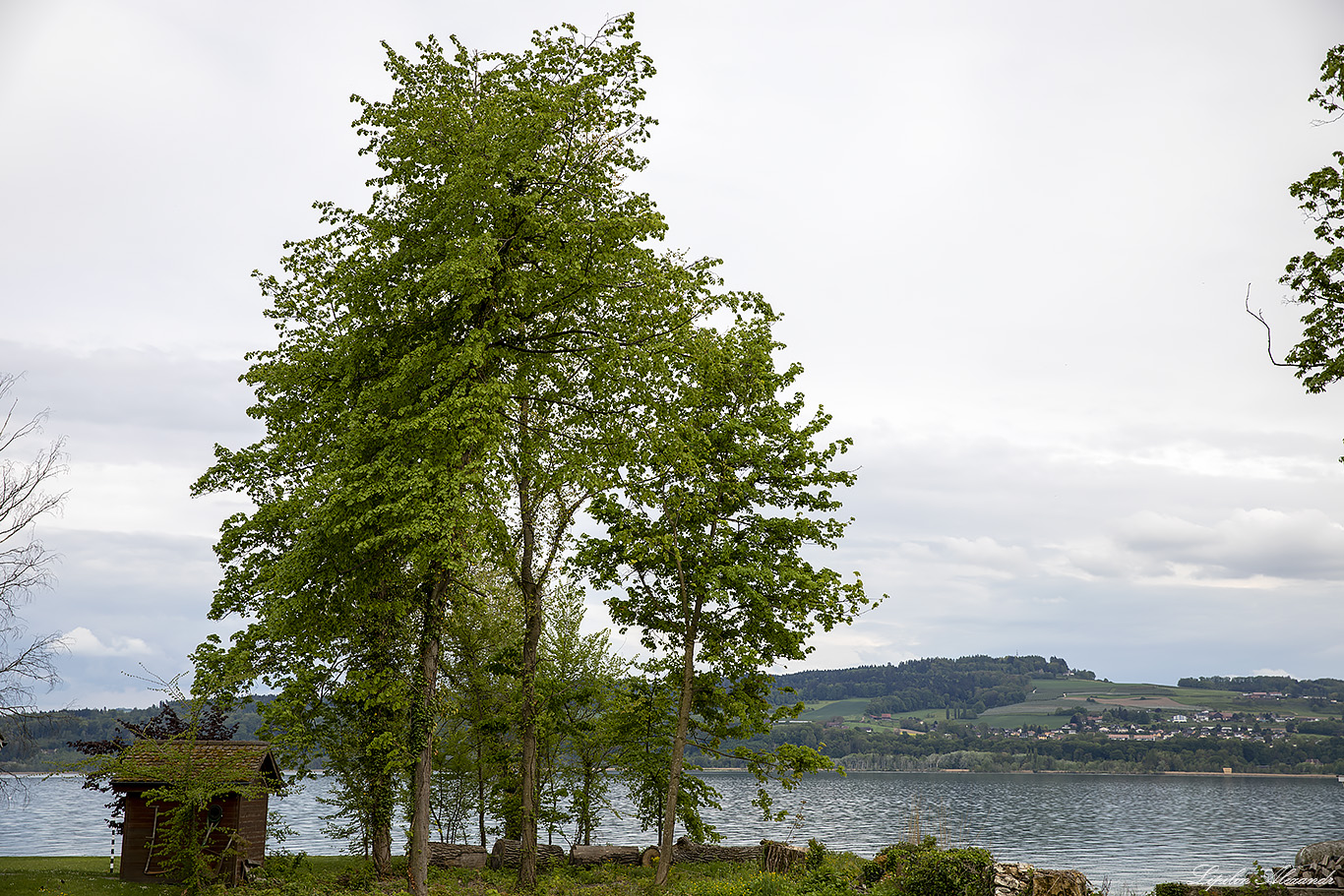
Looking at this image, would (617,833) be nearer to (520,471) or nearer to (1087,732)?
(520,471)

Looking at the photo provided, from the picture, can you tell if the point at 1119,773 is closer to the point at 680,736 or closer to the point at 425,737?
the point at 680,736

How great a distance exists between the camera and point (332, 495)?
57.6 feet

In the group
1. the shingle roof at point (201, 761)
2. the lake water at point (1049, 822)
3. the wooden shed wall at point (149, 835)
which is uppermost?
the shingle roof at point (201, 761)

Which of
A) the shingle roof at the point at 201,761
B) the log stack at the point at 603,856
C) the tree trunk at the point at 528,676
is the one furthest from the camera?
the log stack at the point at 603,856

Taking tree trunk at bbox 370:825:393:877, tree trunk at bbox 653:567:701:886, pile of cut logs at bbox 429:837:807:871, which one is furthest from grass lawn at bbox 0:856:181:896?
tree trunk at bbox 653:567:701:886

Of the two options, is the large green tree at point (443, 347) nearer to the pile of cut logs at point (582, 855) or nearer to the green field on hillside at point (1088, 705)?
the pile of cut logs at point (582, 855)

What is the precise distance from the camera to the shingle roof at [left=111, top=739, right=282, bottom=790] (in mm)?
22016

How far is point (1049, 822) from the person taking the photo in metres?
66.0

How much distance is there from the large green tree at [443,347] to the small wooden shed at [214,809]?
15.2 feet

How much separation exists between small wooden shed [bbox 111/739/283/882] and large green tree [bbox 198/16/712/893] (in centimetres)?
462

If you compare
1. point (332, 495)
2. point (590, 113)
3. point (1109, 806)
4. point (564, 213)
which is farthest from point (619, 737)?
point (1109, 806)

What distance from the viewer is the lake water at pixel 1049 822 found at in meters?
40.8

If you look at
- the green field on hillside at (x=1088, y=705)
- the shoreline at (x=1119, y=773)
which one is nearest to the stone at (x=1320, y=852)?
the shoreline at (x=1119, y=773)

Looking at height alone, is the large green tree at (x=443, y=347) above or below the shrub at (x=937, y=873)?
above
